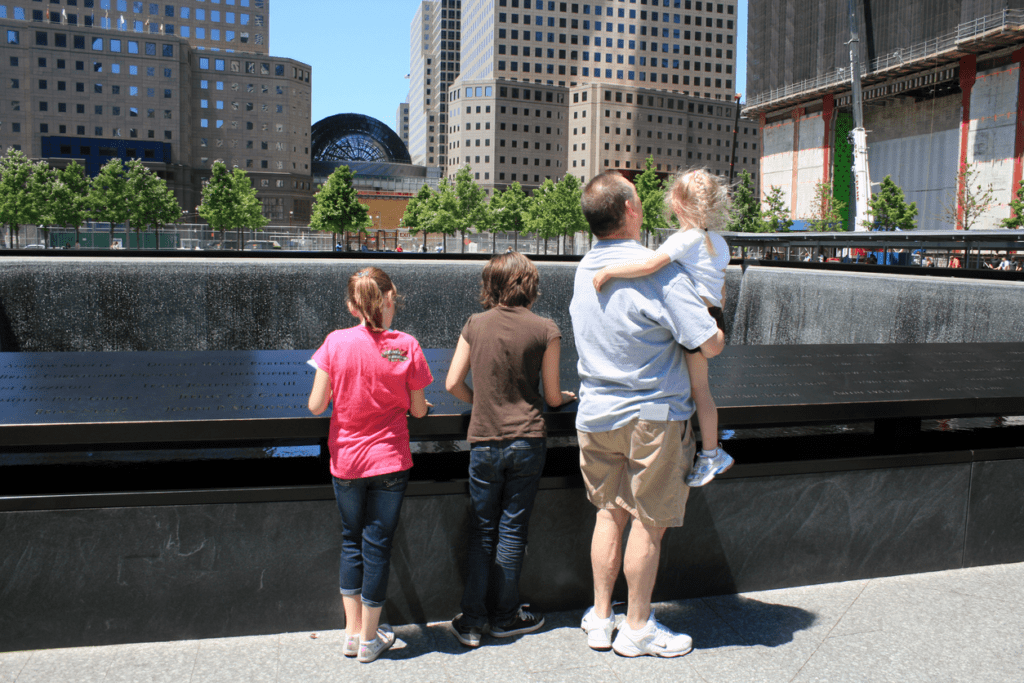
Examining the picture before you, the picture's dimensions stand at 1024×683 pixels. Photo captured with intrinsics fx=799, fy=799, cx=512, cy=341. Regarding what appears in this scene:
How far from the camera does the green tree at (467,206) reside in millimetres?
66188

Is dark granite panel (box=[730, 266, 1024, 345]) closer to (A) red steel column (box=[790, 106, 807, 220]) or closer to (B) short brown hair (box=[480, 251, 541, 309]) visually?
(B) short brown hair (box=[480, 251, 541, 309])

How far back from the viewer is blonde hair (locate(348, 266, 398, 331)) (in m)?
3.05

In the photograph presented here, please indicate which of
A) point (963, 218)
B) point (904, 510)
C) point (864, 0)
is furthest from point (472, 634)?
point (864, 0)

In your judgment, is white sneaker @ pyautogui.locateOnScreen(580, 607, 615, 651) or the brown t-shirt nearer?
the brown t-shirt

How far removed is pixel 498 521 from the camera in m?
3.32

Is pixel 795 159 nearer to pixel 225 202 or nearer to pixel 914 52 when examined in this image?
pixel 914 52

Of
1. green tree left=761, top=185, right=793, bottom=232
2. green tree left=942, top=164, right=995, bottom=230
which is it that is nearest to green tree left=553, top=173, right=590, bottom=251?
green tree left=761, top=185, right=793, bottom=232

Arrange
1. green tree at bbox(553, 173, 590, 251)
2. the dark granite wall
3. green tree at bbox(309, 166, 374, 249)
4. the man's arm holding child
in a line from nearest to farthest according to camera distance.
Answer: the man's arm holding child < the dark granite wall < green tree at bbox(309, 166, 374, 249) < green tree at bbox(553, 173, 590, 251)

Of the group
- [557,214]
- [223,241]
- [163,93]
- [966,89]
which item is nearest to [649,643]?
[223,241]

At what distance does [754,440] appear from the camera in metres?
4.14

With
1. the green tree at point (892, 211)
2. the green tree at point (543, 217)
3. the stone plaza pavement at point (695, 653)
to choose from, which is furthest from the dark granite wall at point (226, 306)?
the green tree at point (543, 217)

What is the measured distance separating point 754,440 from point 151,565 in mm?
2893

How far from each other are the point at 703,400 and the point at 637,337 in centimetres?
36

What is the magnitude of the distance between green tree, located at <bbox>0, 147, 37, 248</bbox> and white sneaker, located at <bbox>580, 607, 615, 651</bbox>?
59.1m
